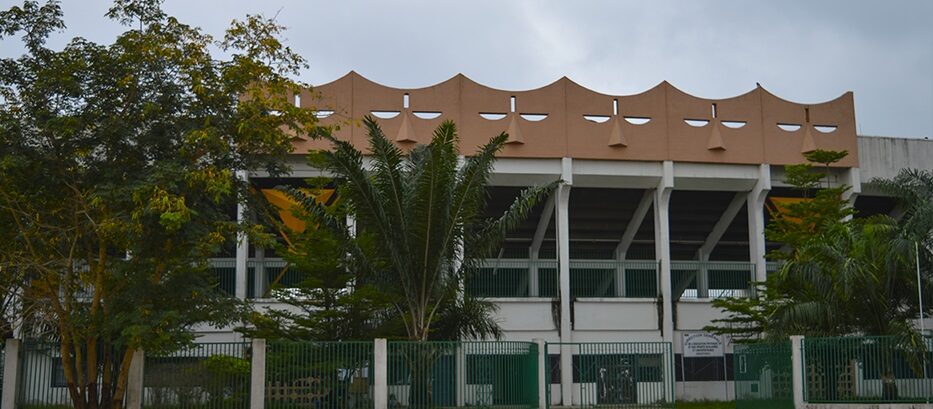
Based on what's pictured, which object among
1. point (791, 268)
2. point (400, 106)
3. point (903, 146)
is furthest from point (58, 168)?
point (903, 146)

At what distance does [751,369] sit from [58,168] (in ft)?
50.2

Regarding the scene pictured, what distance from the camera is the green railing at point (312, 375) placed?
1961 cm

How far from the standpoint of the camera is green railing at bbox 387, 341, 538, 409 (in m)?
20.2

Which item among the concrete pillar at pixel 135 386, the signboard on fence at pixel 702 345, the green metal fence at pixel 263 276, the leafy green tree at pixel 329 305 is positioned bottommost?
the concrete pillar at pixel 135 386

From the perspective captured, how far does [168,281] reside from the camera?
19078 millimetres

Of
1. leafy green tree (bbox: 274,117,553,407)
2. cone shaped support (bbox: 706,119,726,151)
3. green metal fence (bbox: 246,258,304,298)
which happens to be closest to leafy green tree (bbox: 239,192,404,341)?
leafy green tree (bbox: 274,117,553,407)

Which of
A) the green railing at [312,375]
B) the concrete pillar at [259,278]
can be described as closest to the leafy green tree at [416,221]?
the green railing at [312,375]

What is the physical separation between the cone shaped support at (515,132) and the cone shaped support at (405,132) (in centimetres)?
291

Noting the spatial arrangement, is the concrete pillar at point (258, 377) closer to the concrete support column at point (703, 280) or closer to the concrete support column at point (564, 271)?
the concrete support column at point (564, 271)

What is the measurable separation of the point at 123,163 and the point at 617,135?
16784mm

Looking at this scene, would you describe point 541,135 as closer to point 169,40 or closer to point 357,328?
point 357,328

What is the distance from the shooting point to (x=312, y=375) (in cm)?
1964

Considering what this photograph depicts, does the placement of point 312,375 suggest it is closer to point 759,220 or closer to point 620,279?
point 620,279

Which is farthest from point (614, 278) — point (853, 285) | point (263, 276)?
point (853, 285)
